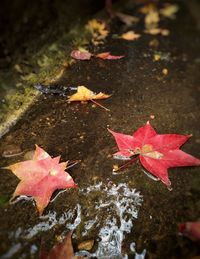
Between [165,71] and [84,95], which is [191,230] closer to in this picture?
[84,95]

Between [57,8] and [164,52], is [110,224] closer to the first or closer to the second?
[164,52]

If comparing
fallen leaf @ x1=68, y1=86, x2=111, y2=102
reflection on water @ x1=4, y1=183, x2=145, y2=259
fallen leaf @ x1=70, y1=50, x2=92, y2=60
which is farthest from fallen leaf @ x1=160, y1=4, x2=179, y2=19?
reflection on water @ x1=4, y1=183, x2=145, y2=259

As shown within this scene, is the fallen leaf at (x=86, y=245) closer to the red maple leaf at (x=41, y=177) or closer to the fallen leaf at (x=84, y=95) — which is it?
the red maple leaf at (x=41, y=177)

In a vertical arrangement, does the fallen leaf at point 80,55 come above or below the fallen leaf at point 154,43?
above

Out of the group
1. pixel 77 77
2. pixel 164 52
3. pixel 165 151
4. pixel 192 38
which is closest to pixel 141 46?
pixel 164 52

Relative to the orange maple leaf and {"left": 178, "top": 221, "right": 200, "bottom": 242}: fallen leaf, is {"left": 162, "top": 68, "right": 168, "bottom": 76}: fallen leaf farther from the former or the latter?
{"left": 178, "top": 221, "right": 200, "bottom": 242}: fallen leaf

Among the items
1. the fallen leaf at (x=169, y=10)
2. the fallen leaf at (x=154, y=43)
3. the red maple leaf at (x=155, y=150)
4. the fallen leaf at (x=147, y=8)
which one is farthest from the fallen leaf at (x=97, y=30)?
the red maple leaf at (x=155, y=150)

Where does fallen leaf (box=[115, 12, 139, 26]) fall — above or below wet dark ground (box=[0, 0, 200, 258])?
above
